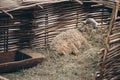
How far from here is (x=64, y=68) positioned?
30.5 ft

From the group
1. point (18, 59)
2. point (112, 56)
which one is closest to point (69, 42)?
point (18, 59)

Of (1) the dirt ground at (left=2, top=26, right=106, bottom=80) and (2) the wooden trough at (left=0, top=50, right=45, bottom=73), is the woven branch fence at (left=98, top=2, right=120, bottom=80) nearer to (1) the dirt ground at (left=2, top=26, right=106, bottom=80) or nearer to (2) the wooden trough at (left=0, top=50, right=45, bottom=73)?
(1) the dirt ground at (left=2, top=26, right=106, bottom=80)

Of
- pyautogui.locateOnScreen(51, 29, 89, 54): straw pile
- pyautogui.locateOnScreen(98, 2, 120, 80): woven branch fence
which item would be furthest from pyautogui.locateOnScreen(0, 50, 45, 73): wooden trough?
pyautogui.locateOnScreen(98, 2, 120, 80): woven branch fence

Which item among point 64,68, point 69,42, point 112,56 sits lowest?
point 64,68

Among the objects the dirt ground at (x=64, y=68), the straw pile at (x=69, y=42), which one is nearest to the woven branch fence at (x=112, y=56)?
the dirt ground at (x=64, y=68)

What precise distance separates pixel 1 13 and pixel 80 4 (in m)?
2.93

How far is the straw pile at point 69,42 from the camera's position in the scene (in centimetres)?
1007

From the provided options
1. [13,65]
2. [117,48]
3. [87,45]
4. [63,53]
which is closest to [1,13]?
[13,65]

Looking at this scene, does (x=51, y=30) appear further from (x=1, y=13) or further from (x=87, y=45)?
(x=1, y=13)

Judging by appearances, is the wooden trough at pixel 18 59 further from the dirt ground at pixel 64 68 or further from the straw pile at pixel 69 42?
the straw pile at pixel 69 42

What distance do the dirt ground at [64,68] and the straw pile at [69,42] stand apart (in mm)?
169

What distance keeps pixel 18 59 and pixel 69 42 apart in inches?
61.5

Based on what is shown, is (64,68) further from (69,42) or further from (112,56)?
(112,56)

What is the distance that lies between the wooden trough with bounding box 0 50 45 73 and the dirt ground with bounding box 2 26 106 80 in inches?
5.2
